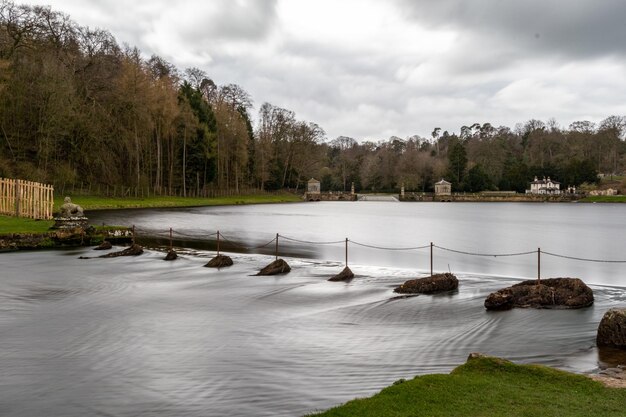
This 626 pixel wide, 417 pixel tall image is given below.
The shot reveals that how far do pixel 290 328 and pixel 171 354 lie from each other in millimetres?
3118

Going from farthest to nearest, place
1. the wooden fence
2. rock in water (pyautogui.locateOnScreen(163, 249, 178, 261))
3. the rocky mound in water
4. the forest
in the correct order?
1. the forest
2. the wooden fence
3. rock in water (pyautogui.locateOnScreen(163, 249, 178, 261))
4. the rocky mound in water

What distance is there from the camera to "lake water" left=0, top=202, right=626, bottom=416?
7.82 m

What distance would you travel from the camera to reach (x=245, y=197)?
313ft

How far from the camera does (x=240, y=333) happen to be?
1137cm

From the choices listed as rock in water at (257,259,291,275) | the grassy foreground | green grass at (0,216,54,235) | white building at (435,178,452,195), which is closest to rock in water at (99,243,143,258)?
green grass at (0,216,54,235)

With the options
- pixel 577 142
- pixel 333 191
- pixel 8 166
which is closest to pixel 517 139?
pixel 577 142

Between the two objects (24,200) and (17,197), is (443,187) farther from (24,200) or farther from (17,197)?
(17,197)

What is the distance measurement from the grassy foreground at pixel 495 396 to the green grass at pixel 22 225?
24.5 m

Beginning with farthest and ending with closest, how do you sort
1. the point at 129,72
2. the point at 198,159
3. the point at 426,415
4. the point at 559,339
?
the point at 198,159
the point at 129,72
the point at 559,339
the point at 426,415

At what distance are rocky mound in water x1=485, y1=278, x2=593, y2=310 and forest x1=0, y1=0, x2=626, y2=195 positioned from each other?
4570cm

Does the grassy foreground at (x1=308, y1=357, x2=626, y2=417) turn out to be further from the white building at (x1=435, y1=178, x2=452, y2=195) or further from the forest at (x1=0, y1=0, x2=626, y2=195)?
the white building at (x1=435, y1=178, x2=452, y2=195)

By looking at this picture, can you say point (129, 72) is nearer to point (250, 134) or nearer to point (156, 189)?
point (156, 189)

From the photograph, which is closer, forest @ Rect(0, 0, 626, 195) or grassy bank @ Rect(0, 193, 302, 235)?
grassy bank @ Rect(0, 193, 302, 235)

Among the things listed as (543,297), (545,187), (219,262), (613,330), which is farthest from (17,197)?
(545,187)
